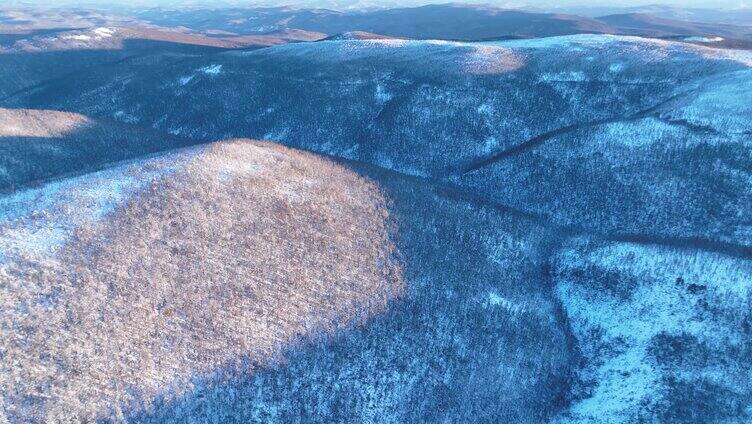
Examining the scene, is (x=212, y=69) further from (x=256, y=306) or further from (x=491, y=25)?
(x=491, y=25)

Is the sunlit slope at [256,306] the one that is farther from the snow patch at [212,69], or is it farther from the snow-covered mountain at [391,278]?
the snow patch at [212,69]

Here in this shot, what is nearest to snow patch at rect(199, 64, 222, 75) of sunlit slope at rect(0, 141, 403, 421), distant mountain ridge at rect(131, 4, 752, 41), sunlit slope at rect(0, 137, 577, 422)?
sunlit slope at rect(0, 141, 403, 421)

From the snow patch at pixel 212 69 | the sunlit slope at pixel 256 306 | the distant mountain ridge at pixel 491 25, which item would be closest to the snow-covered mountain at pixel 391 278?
the sunlit slope at pixel 256 306

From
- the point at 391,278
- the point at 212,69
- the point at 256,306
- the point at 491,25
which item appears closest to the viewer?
the point at 256,306

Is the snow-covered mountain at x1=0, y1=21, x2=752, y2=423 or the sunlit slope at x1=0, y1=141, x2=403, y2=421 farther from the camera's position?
the snow-covered mountain at x1=0, y1=21, x2=752, y2=423

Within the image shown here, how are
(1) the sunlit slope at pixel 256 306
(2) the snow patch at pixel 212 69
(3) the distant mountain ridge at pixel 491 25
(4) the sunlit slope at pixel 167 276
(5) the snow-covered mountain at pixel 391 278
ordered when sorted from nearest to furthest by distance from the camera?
(4) the sunlit slope at pixel 167 276 → (1) the sunlit slope at pixel 256 306 → (5) the snow-covered mountain at pixel 391 278 → (2) the snow patch at pixel 212 69 → (3) the distant mountain ridge at pixel 491 25

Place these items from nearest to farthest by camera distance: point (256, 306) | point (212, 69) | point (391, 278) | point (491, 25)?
point (256, 306) → point (391, 278) → point (212, 69) → point (491, 25)

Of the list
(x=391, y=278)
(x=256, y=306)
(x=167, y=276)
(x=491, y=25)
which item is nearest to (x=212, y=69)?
(x=167, y=276)

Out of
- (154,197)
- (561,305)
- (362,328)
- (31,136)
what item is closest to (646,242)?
(561,305)

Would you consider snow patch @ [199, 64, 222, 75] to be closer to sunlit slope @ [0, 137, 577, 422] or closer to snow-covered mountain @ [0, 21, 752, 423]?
snow-covered mountain @ [0, 21, 752, 423]

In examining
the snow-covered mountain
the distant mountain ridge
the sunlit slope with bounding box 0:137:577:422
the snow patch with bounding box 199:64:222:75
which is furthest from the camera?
the distant mountain ridge

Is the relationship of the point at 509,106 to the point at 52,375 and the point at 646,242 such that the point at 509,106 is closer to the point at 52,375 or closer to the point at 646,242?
the point at 646,242
